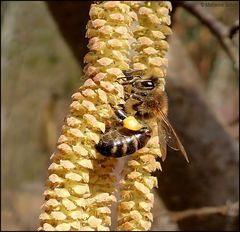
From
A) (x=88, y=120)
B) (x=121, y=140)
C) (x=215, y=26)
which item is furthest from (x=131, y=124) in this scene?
(x=215, y=26)

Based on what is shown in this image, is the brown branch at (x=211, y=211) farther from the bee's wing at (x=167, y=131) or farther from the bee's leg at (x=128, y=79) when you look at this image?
the bee's leg at (x=128, y=79)

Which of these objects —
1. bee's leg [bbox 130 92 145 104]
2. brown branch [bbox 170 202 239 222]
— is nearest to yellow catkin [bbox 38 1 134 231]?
bee's leg [bbox 130 92 145 104]

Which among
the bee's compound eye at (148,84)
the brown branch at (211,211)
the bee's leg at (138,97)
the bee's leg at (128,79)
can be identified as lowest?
the brown branch at (211,211)

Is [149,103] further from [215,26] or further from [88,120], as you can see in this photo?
[215,26]

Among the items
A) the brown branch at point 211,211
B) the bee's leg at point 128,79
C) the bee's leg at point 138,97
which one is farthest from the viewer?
the brown branch at point 211,211

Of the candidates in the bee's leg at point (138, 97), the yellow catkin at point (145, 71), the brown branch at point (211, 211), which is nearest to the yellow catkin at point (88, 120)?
the yellow catkin at point (145, 71)

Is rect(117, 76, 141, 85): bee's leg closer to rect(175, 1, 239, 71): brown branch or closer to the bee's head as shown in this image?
the bee's head
